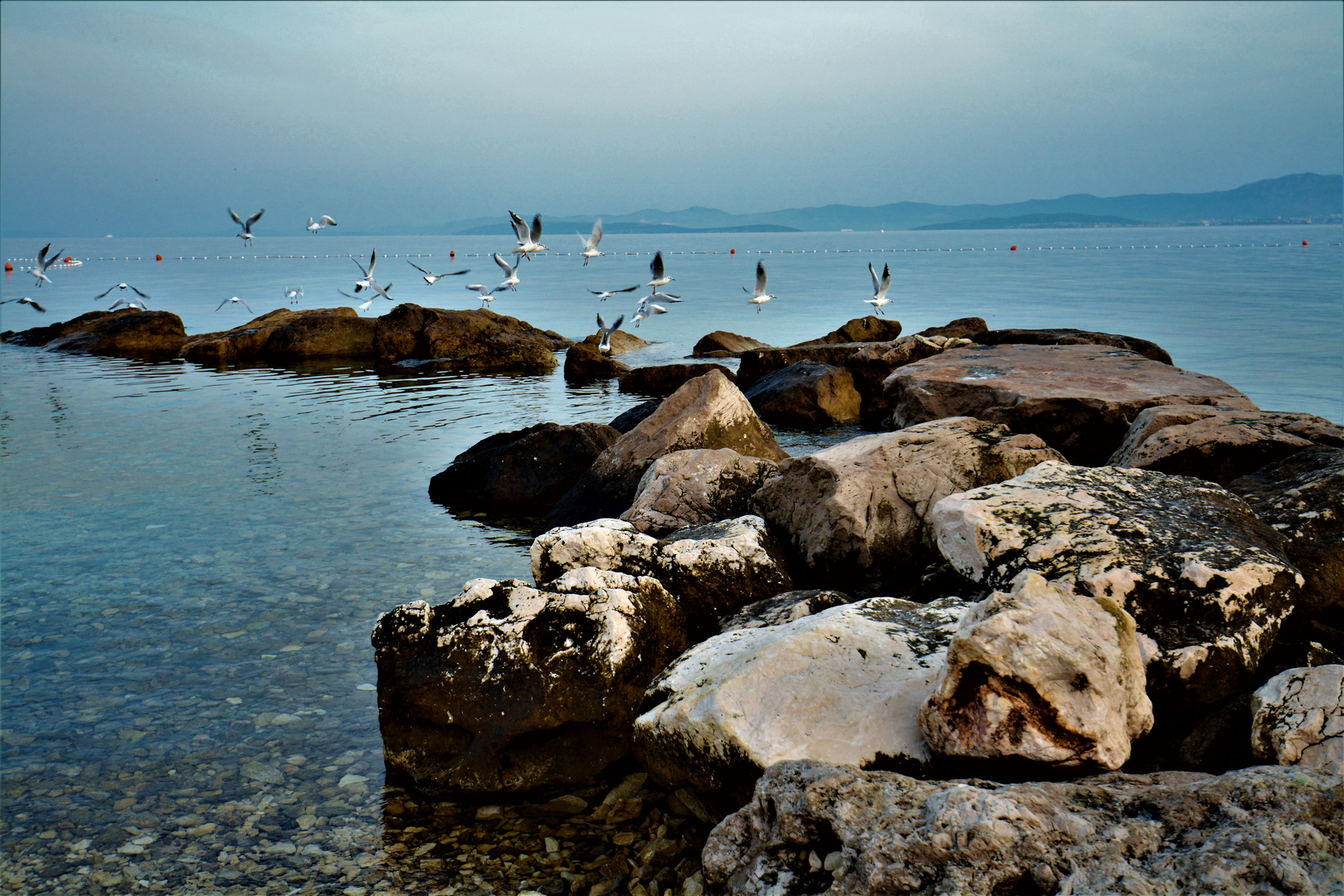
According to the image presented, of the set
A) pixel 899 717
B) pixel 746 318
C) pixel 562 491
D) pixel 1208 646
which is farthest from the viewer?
pixel 746 318

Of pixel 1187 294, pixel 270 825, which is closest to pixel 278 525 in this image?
pixel 270 825

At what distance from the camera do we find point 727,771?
4.48 meters

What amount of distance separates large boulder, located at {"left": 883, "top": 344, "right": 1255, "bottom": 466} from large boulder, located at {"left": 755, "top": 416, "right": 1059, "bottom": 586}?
10.4 feet

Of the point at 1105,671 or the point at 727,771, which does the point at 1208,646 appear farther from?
the point at 727,771

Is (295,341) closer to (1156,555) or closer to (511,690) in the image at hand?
(511,690)

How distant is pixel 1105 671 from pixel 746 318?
121 ft

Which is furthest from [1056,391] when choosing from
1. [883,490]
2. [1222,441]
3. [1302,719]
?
[1302,719]

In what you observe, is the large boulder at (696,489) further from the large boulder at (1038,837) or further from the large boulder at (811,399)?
the large boulder at (811,399)

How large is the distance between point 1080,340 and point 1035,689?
13.9 metres

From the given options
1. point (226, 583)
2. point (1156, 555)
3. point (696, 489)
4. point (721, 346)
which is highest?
point (1156, 555)

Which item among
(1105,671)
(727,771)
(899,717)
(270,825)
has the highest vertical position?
(1105,671)

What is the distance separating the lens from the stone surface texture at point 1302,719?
13.0ft

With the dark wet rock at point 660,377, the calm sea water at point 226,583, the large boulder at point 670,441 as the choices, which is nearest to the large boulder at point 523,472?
the calm sea water at point 226,583

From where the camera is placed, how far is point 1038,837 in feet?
9.90
